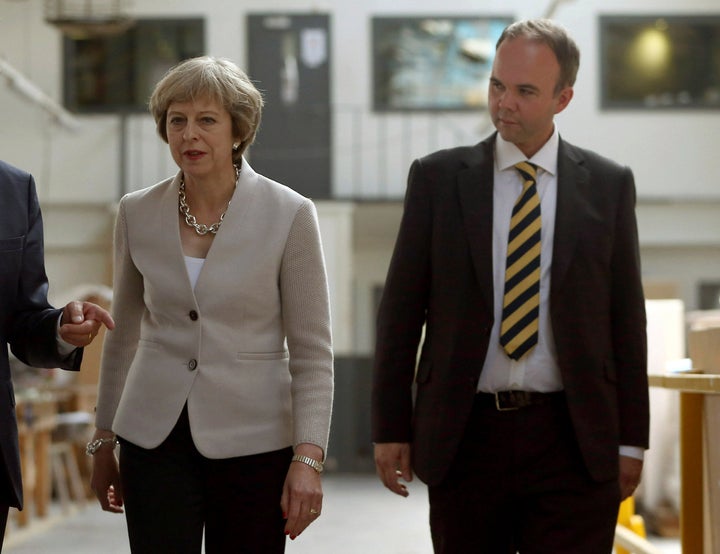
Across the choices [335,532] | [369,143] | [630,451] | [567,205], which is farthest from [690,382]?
[369,143]

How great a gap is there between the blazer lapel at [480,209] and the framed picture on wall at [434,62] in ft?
41.1

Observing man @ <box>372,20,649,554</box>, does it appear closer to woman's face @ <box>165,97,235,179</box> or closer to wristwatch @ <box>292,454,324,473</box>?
wristwatch @ <box>292,454,324,473</box>

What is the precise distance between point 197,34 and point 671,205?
585 centimetres

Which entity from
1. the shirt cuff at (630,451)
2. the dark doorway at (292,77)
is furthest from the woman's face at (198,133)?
the dark doorway at (292,77)

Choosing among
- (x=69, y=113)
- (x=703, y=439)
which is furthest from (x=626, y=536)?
(x=69, y=113)

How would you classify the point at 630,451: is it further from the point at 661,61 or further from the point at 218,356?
the point at 661,61

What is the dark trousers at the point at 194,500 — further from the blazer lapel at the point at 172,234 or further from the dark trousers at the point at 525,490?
the dark trousers at the point at 525,490

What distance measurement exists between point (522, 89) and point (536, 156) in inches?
6.3

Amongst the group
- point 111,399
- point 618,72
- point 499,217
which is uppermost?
point 618,72

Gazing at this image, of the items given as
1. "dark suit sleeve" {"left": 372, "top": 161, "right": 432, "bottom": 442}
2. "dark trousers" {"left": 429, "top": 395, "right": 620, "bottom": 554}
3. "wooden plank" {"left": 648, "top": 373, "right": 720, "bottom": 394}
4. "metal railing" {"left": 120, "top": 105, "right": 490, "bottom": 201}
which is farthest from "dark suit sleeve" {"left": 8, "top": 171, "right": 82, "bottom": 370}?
"metal railing" {"left": 120, "top": 105, "right": 490, "bottom": 201}

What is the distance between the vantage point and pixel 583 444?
8.80 ft

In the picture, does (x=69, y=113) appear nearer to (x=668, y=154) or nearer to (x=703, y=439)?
(x=668, y=154)

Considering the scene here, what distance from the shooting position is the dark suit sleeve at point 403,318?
2822 millimetres

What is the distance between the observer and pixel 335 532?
29.6ft
